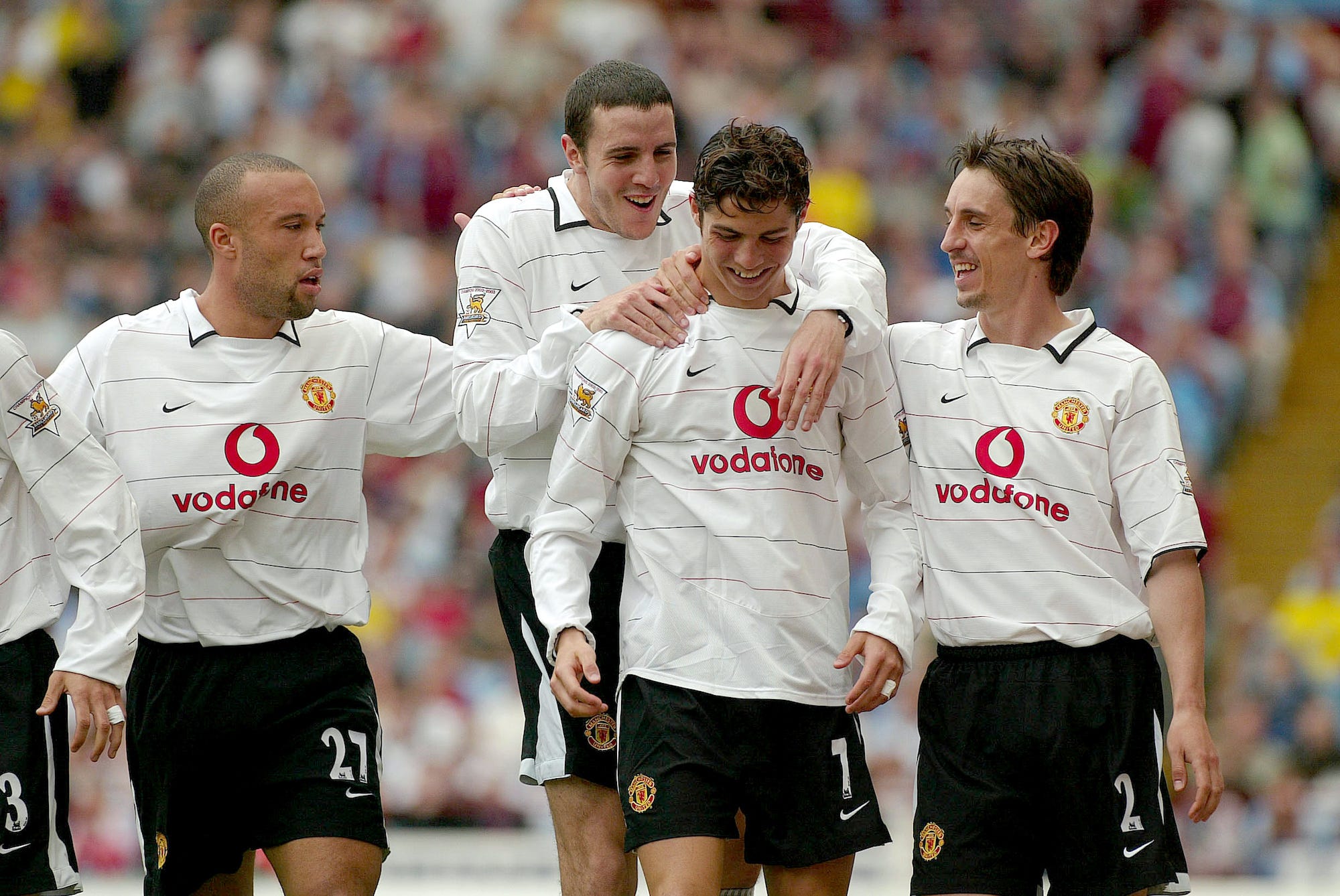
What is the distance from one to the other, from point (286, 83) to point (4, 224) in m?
2.52

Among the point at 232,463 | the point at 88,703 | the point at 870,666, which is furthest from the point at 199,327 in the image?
the point at 870,666

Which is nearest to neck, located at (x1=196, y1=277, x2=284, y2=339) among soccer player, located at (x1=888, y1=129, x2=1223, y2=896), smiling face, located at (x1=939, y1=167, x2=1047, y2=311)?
soccer player, located at (x1=888, y1=129, x2=1223, y2=896)

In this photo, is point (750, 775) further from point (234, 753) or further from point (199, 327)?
point (199, 327)

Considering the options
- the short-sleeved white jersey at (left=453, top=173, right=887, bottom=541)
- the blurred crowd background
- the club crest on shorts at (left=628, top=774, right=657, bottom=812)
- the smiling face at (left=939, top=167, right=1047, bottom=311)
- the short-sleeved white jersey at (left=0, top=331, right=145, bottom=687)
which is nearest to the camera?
the club crest on shorts at (left=628, top=774, right=657, bottom=812)

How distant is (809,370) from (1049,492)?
726 mm

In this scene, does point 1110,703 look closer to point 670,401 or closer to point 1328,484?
point 670,401

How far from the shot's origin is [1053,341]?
4.74m

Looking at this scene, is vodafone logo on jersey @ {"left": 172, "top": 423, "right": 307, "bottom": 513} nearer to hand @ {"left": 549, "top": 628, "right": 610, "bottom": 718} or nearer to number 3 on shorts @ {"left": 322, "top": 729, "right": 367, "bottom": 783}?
number 3 on shorts @ {"left": 322, "top": 729, "right": 367, "bottom": 783}

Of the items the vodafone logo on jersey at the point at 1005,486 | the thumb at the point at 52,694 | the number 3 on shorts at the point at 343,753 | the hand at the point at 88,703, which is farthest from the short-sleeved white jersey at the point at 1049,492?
the thumb at the point at 52,694

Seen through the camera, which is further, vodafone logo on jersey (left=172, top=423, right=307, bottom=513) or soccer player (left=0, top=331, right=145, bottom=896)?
vodafone logo on jersey (left=172, top=423, right=307, bottom=513)

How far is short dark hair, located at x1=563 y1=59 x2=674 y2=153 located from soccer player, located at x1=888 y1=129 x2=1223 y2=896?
0.90m

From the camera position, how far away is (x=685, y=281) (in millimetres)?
4613

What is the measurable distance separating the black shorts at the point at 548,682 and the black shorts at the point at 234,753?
47 cm

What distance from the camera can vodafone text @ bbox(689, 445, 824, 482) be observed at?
4.54 meters
